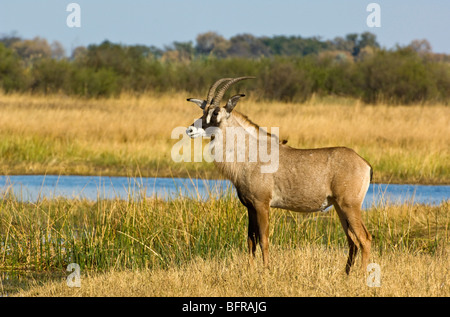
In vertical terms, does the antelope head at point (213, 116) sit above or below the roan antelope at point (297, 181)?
above

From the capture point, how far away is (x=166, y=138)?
19.6m

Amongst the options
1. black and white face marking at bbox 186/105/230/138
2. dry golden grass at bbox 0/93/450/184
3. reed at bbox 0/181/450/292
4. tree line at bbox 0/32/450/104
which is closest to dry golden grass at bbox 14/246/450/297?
reed at bbox 0/181/450/292

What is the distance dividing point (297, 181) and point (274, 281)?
3.41 feet

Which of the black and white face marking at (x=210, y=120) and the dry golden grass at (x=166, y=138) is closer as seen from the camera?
the black and white face marking at (x=210, y=120)

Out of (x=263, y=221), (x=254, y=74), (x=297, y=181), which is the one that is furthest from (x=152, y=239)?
(x=254, y=74)

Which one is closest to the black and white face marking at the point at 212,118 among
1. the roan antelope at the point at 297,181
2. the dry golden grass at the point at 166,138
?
the roan antelope at the point at 297,181

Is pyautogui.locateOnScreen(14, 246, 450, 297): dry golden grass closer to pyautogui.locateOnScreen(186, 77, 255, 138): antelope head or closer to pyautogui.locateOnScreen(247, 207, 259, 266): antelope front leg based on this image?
pyautogui.locateOnScreen(247, 207, 259, 266): antelope front leg

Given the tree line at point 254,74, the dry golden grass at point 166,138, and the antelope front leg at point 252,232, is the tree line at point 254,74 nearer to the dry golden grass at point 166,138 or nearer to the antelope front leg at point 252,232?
the dry golden grass at point 166,138

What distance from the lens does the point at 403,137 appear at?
64.2ft

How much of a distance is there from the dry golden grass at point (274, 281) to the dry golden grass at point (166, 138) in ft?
22.6

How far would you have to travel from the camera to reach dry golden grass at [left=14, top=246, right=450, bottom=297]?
6.53m

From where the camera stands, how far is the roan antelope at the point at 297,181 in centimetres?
712
